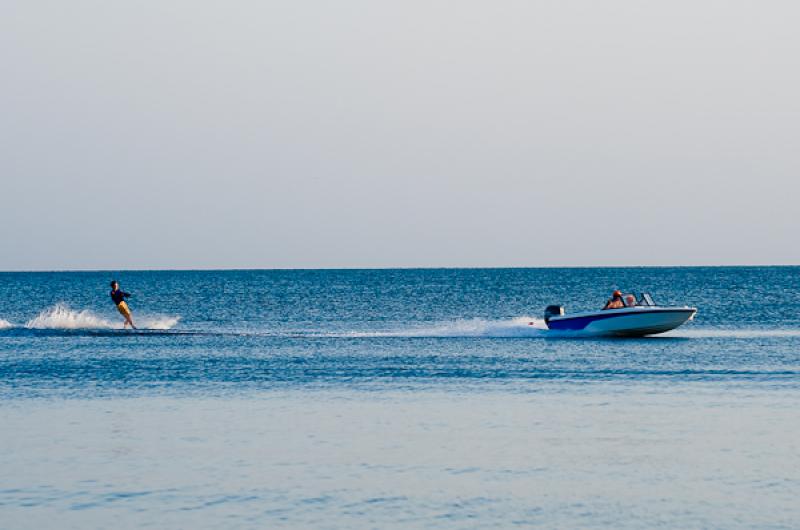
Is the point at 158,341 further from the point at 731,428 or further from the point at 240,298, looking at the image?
the point at 240,298

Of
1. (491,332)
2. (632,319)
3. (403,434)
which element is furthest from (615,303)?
(403,434)

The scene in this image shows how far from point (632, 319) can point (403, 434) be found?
79.2 ft

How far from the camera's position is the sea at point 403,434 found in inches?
664

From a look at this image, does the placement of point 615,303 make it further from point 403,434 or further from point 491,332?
point 403,434

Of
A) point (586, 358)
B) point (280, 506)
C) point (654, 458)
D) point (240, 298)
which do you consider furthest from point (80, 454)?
point (240, 298)

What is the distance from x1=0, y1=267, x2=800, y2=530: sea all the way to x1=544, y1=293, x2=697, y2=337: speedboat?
51 centimetres

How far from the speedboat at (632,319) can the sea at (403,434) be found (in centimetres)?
51

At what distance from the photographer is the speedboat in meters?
45.7

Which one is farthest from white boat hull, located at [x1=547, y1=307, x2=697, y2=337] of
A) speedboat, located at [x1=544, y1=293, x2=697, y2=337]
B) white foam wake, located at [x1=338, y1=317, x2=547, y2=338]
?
white foam wake, located at [x1=338, y1=317, x2=547, y2=338]

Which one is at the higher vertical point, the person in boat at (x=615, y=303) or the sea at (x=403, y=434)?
the person in boat at (x=615, y=303)

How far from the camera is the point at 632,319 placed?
1800 inches

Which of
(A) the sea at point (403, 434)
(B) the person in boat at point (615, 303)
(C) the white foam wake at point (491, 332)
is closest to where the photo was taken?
(A) the sea at point (403, 434)

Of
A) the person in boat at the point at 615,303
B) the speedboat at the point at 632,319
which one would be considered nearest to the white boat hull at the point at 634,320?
the speedboat at the point at 632,319

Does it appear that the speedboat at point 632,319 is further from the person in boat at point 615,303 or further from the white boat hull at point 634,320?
the person in boat at point 615,303
